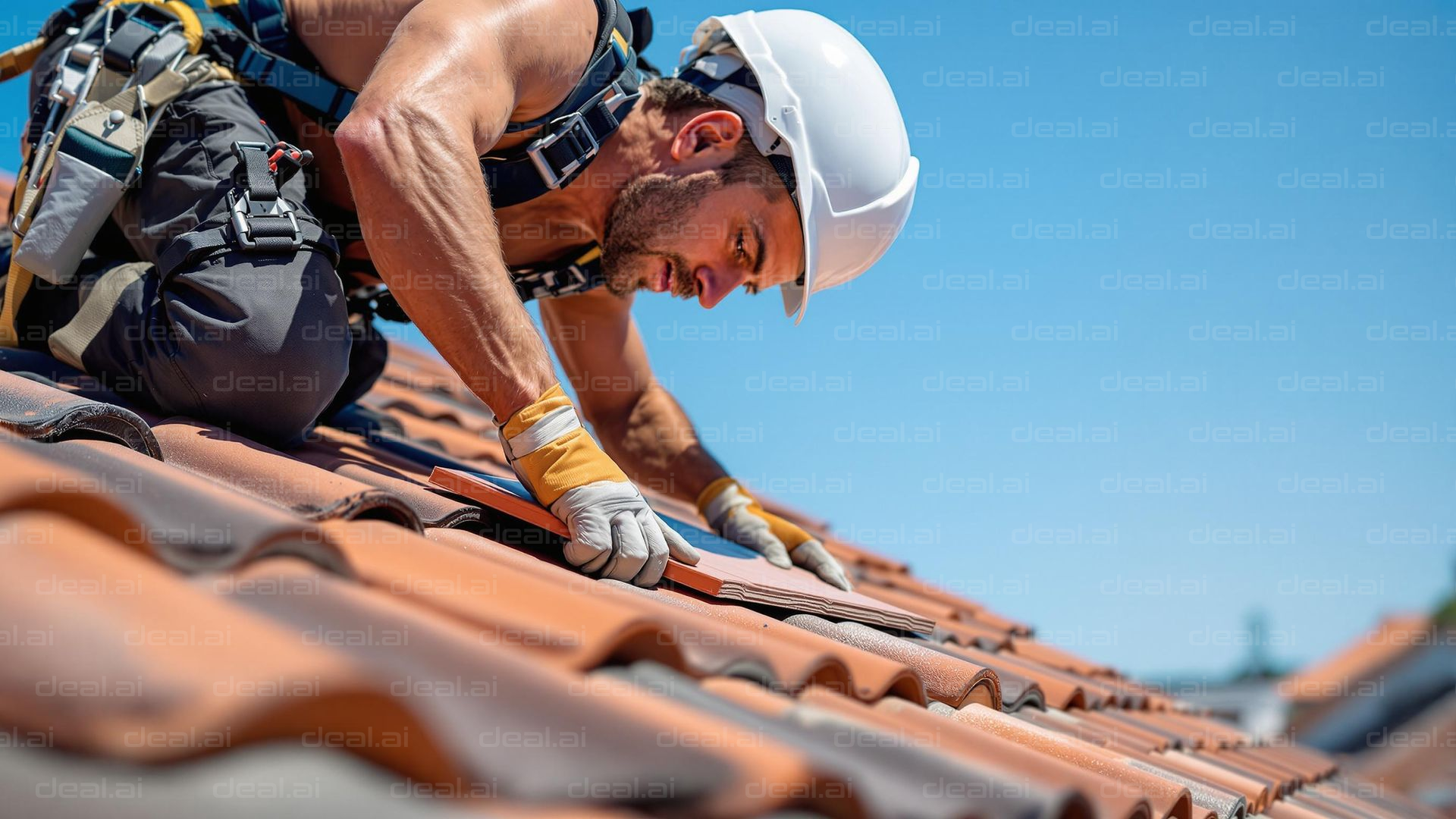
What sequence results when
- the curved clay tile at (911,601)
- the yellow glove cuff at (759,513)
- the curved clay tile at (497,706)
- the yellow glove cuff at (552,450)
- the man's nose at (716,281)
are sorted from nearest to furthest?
the curved clay tile at (497,706) < the yellow glove cuff at (552,450) < the man's nose at (716,281) < the yellow glove cuff at (759,513) < the curved clay tile at (911,601)

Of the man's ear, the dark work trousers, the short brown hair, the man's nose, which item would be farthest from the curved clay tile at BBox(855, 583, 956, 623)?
the dark work trousers

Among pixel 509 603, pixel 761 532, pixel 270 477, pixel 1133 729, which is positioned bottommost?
pixel 270 477

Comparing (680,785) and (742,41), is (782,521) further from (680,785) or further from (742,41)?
(680,785)

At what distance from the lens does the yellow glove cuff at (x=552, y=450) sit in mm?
2064

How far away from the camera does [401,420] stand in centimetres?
386

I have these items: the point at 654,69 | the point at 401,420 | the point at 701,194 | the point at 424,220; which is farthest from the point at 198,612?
the point at 401,420

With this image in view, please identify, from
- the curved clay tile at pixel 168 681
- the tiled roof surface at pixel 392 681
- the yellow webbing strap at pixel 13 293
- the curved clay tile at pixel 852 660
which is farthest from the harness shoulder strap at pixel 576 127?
the curved clay tile at pixel 168 681

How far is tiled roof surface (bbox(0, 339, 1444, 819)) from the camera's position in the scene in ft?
2.33

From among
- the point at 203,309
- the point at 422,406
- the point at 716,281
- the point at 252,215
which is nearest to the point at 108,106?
the point at 252,215

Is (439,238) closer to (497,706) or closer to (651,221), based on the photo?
(651,221)

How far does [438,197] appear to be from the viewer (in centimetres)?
198

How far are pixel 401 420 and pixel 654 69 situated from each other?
1.64m

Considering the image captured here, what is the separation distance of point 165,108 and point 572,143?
947 mm

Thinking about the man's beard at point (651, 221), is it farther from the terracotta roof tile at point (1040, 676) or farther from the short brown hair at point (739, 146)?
the terracotta roof tile at point (1040, 676)
